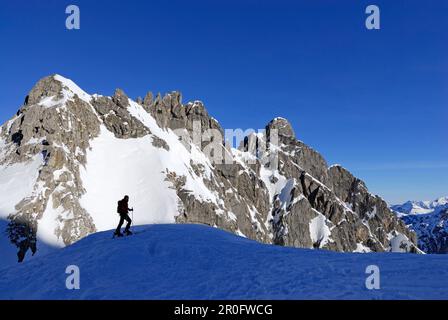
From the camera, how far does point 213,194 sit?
607 feet

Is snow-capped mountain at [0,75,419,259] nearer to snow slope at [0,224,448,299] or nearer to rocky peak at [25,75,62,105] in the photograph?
rocky peak at [25,75,62,105]

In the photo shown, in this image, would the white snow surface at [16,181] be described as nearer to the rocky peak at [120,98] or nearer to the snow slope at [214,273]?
the rocky peak at [120,98]

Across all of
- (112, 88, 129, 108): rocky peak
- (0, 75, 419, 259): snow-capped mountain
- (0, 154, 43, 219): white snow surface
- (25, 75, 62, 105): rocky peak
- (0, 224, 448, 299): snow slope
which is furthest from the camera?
(112, 88, 129, 108): rocky peak

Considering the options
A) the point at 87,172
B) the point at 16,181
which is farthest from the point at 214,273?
the point at 87,172

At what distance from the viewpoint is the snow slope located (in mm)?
14773

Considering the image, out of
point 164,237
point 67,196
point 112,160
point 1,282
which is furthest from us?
point 112,160

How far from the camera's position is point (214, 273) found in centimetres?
1728

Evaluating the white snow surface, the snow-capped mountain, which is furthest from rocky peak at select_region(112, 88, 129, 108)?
the white snow surface

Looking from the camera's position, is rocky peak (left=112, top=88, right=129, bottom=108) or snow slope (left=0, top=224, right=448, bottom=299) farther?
rocky peak (left=112, top=88, right=129, bottom=108)

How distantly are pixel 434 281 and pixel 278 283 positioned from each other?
Answer: 5989mm

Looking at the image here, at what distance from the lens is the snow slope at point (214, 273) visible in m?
14.8

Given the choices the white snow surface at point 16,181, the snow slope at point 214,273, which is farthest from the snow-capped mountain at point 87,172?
the snow slope at point 214,273
